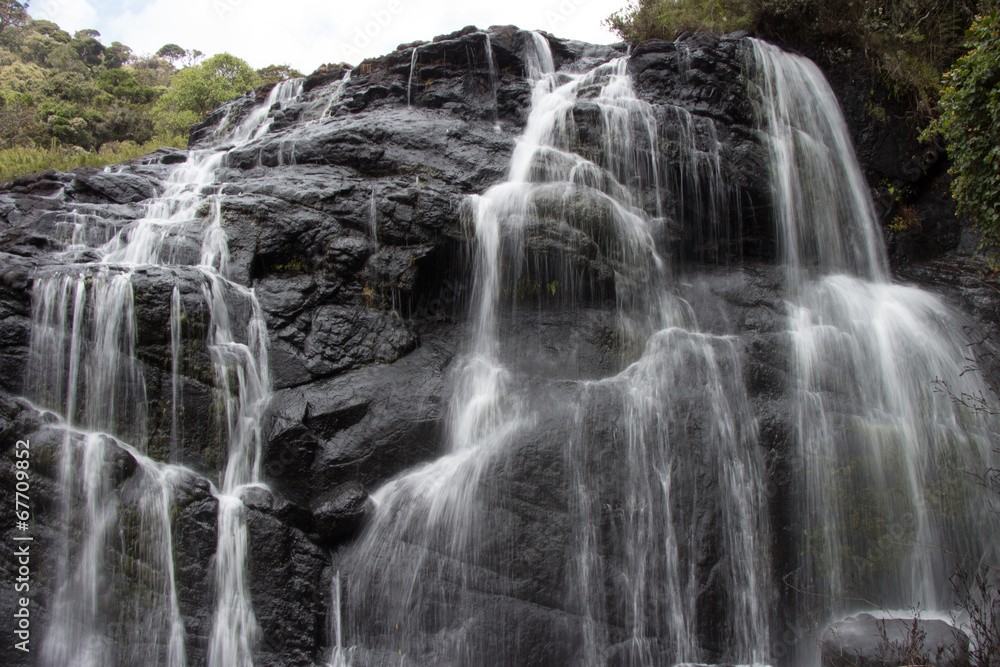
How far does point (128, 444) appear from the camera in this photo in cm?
630

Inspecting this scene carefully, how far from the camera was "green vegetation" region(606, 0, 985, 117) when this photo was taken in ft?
35.5

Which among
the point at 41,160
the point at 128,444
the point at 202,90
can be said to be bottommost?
the point at 128,444

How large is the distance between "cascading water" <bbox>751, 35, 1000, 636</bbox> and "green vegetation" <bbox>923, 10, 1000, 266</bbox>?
5.36 feet

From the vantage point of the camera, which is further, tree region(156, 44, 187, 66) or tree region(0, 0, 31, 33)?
tree region(156, 44, 187, 66)

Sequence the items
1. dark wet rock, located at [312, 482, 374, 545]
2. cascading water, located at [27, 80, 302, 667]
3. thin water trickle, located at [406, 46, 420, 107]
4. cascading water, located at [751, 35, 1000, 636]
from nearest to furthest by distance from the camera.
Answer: cascading water, located at [27, 80, 302, 667] < dark wet rock, located at [312, 482, 374, 545] < cascading water, located at [751, 35, 1000, 636] < thin water trickle, located at [406, 46, 420, 107]

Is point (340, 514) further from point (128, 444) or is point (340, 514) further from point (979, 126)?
point (979, 126)

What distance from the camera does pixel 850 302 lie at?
897 cm

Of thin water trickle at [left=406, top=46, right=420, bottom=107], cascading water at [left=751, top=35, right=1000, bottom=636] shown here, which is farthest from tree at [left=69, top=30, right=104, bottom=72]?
cascading water at [left=751, top=35, right=1000, bottom=636]

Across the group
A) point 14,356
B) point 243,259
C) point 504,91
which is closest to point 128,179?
point 243,259

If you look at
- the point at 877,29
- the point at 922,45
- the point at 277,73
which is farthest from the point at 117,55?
the point at 922,45

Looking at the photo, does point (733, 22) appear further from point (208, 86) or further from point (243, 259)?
point (208, 86)

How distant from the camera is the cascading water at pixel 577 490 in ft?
19.7

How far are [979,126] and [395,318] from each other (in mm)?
8349

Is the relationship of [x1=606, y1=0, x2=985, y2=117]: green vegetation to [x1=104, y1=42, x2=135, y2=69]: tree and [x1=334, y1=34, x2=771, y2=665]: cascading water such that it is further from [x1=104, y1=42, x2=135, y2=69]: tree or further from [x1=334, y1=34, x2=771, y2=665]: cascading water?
[x1=104, y1=42, x2=135, y2=69]: tree
